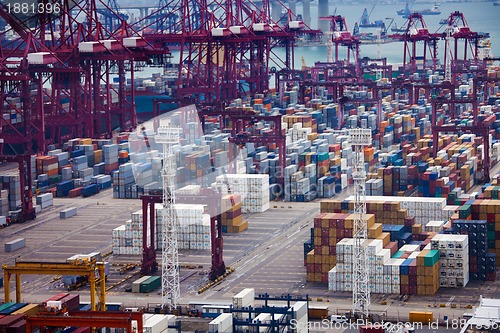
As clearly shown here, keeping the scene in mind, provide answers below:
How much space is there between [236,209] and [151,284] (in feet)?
33.7

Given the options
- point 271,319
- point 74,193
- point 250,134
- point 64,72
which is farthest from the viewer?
point 64,72

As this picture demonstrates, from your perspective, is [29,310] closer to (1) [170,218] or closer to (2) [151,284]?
(1) [170,218]

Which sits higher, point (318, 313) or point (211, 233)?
point (211, 233)

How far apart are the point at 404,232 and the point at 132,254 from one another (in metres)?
10.1

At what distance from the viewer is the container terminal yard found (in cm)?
4228

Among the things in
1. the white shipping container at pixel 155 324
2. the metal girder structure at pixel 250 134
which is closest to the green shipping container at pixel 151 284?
the white shipping container at pixel 155 324

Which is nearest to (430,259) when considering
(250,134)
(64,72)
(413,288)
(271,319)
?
(413,288)

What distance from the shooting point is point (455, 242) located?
4716 cm

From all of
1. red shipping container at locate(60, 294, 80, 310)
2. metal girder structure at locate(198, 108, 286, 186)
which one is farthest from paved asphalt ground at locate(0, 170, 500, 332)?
red shipping container at locate(60, 294, 80, 310)

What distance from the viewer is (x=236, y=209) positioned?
56.9 meters

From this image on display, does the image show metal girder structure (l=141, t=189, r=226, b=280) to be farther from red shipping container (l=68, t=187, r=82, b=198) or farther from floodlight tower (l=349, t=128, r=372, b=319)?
red shipping container (l=68, t=187, r=82, b=198)

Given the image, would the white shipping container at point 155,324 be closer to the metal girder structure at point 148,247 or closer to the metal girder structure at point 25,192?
the metal girder structure at point 148,247

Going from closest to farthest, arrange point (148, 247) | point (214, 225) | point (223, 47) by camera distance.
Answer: point (214, 225), point (148, 247), point (223, 47)

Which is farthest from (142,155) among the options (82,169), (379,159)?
(379,159)
